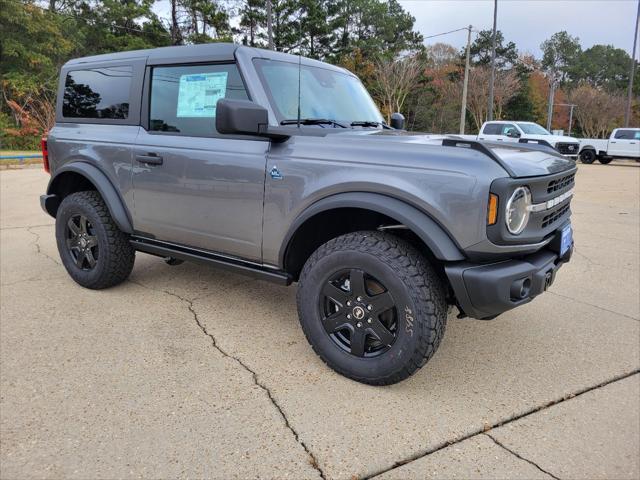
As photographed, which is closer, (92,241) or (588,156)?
(92,241)

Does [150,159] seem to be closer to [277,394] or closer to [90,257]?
[90,257]

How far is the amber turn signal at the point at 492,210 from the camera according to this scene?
7.27 feet

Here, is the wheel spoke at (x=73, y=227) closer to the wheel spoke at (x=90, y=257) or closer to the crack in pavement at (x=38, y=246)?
the wheel spoke at (x=90, y=257)

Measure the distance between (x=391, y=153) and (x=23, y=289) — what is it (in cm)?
339

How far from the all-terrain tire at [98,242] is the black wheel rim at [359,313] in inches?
77.8

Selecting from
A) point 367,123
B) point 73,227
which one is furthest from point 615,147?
point 73,227

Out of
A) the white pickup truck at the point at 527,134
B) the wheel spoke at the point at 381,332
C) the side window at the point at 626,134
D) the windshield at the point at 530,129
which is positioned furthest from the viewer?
the side window at the point at 626,134

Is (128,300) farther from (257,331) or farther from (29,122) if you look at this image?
(29,122)

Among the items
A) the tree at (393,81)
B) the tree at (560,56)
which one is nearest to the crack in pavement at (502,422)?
the tree at (393,81)

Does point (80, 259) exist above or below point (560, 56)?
below

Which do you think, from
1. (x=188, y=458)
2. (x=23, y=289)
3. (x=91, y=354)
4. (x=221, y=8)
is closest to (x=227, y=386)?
(x=188, y=458)

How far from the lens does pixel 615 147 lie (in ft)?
74.6

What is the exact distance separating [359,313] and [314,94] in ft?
5.09

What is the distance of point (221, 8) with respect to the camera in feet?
106
